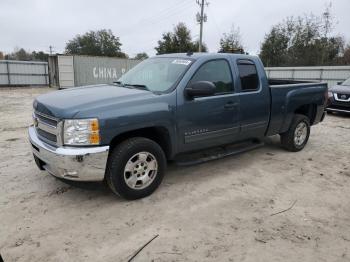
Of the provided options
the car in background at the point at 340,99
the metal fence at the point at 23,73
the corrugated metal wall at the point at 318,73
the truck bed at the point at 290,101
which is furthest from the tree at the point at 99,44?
the truck bed at the point at 290,101

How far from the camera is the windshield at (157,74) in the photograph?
4379mm

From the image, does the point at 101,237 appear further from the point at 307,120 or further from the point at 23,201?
the point at 307,120

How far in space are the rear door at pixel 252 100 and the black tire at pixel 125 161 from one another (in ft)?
5.60

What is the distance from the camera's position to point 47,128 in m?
3.78

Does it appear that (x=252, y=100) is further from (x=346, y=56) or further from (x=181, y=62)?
(x=346, y=56)

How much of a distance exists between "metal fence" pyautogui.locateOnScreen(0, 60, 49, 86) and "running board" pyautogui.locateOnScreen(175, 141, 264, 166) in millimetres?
22345

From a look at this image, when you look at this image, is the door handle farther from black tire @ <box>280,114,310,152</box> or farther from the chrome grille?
the chrome grille

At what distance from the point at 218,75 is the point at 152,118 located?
4.83 ft

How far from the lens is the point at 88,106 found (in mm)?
3570

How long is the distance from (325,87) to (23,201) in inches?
239

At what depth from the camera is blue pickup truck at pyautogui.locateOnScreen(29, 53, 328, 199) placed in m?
3.51

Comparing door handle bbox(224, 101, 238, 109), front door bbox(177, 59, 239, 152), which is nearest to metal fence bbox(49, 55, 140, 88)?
front door bbox(177, 59, 239, 152)

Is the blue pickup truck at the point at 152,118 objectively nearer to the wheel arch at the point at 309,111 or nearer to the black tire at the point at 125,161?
the black tire at the point at 125,161

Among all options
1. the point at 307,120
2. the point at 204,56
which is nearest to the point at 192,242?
the point at 204,56
